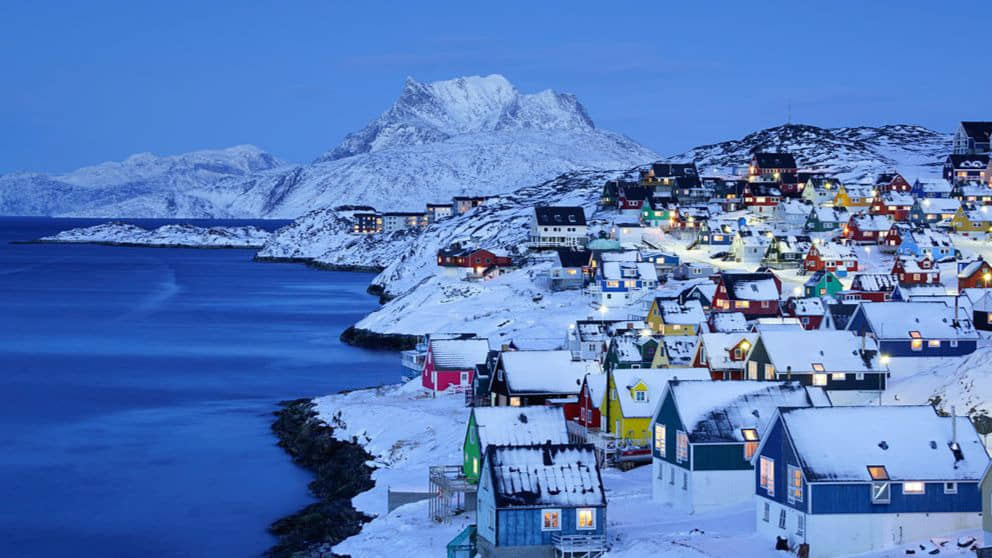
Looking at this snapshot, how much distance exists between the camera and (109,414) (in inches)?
3071

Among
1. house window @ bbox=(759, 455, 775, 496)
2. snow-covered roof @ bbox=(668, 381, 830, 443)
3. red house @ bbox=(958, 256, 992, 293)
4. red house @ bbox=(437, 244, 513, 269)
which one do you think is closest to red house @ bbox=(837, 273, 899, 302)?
red house @ bbox=(958, 256, 992, 293)

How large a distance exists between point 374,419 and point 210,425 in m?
13.5

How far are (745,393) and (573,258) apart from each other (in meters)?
73.0

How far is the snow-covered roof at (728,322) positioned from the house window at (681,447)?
33399 millimetres

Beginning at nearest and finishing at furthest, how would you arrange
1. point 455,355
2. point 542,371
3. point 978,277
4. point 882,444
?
point 882,444
point 542,371
point 455,355
point 978,277

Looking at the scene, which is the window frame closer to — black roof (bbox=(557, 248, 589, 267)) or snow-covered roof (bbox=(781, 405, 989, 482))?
snow-covered roof (bbox=(781, 405, 989, 482))

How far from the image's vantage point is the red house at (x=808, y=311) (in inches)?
3167

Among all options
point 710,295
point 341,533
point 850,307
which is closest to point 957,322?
point 850,307

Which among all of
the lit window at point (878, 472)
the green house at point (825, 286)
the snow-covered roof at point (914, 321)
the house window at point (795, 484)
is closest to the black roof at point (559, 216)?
the green house at point (825, 286)

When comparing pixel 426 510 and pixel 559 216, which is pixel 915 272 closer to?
pixel 559 216

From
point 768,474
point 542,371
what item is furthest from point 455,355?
point 768,474

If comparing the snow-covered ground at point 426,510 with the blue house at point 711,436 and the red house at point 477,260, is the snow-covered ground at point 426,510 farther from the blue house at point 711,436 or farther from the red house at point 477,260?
the red house at point 477,260

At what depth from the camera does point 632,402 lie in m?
49.9

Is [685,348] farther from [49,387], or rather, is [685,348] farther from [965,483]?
[49,387]
